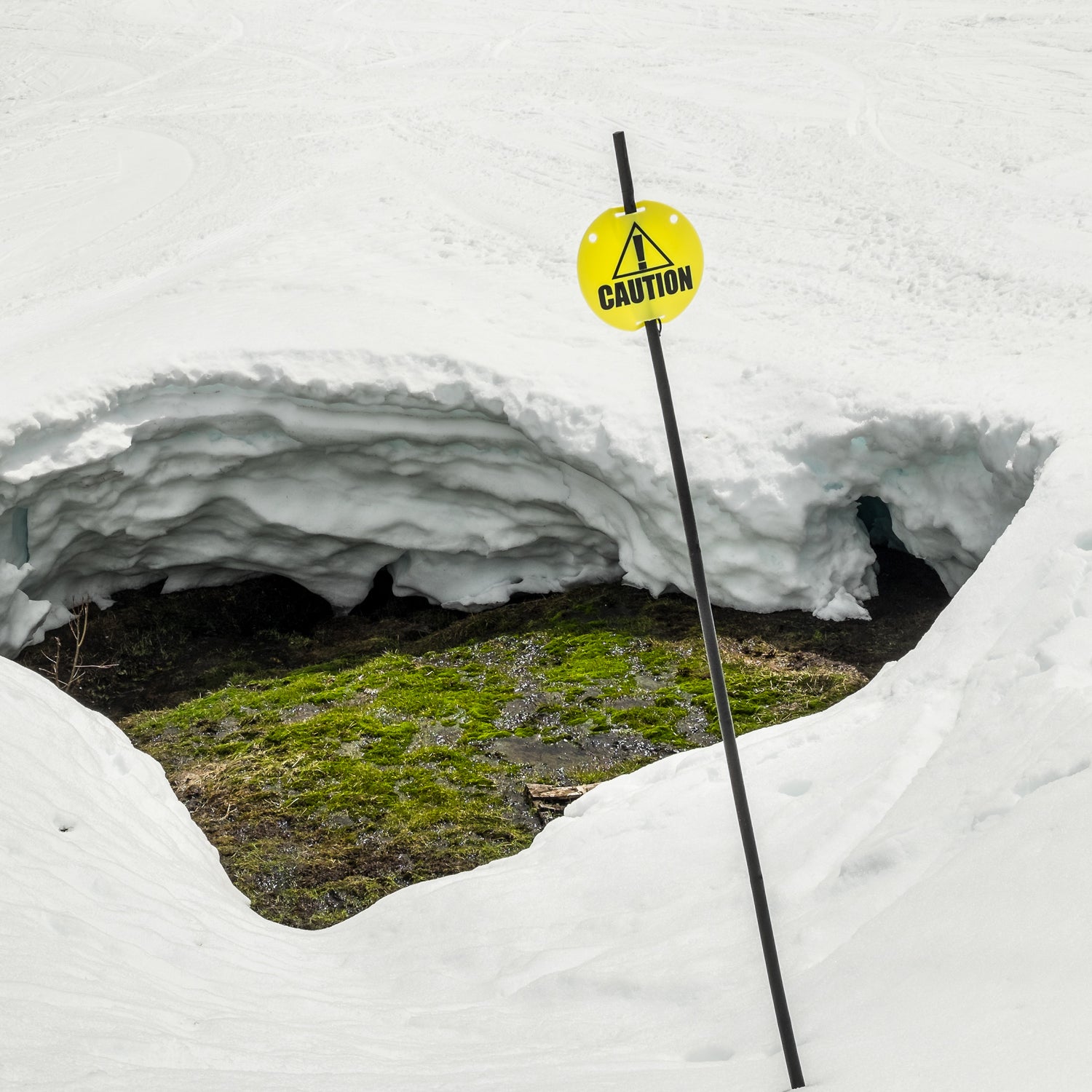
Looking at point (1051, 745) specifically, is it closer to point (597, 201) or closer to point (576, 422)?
point (576, 422)

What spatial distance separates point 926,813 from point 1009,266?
21.9 ft

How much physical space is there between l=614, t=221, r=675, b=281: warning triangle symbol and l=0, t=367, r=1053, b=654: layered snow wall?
4.33 m

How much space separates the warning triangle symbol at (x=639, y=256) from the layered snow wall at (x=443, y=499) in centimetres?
433

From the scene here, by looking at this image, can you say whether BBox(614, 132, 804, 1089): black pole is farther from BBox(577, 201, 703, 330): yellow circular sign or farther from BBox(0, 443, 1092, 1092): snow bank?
BBox(0, 443, 1092, 1092): snow bank

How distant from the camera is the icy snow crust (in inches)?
120

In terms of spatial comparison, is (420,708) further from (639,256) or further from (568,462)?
(639,256)

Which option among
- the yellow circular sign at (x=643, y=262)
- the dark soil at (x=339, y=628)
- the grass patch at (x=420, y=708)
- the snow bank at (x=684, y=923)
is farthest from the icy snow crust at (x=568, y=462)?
the yellow circular sign at (x=643, y=262)

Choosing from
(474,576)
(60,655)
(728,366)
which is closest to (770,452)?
(728,366)

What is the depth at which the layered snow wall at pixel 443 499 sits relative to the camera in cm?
730

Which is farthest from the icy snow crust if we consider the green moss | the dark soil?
the green moss

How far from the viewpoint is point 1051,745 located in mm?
3221

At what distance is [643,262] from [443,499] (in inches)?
249

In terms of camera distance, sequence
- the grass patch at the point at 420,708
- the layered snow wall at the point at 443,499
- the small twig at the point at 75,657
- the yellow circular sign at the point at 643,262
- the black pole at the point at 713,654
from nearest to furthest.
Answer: the black pole at the point at 713,654
the yellow circular sign at the point at 643,262
the grass patch at the point at 420,708
the layered snow wall at the point at 443,499
the small twig at the point at 75,657

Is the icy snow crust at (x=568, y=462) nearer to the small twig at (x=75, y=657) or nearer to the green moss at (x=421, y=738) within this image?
the small twig at (x=75, y=657)
